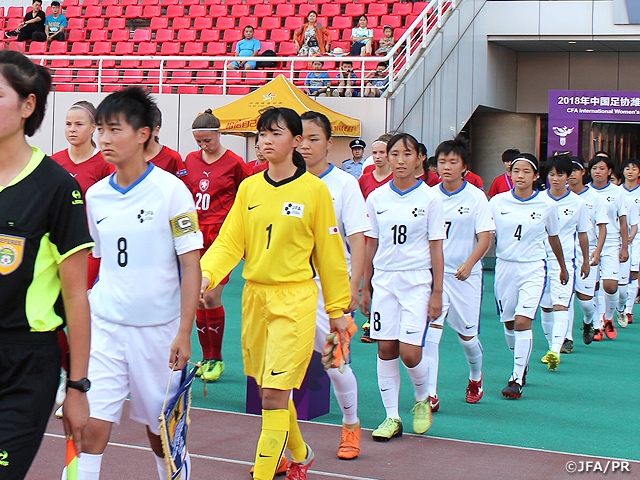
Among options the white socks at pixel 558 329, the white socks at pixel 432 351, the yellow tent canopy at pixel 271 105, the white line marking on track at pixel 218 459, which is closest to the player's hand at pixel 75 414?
the white line marking on track at pixel 218 459

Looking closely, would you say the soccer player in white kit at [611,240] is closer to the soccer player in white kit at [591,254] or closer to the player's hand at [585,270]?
the soccer player in white kit at [591,254]

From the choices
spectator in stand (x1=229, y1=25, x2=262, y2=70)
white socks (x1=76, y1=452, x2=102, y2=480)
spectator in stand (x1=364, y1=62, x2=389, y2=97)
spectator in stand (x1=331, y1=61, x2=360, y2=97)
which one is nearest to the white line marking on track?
white socks (x1=76, y1=452, x2=102, y2=480)

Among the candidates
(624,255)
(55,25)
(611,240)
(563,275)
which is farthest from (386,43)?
(563,275)

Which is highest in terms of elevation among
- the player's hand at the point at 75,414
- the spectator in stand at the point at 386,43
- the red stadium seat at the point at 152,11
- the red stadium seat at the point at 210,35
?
the red stadium seat at the point at 152,11

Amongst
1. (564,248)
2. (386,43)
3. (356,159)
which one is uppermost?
(386,43)

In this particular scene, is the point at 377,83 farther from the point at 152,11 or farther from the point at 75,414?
the point at 75,414

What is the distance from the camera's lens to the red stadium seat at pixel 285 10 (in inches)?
904

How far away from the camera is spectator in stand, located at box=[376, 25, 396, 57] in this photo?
19.9 m

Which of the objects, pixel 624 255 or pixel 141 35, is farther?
pixel 141 35

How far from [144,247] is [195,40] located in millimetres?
19532

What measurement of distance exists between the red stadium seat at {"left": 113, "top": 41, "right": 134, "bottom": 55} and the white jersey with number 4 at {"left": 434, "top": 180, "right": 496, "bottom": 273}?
55.1 feet

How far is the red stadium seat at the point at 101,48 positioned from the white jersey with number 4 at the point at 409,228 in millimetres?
17924

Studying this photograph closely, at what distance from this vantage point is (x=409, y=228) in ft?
22.3

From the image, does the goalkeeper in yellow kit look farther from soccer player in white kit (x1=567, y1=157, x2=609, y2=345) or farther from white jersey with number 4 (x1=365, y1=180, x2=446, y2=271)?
soccer player in white kit (x1=567, y1=157, x2=609, y2=345)
